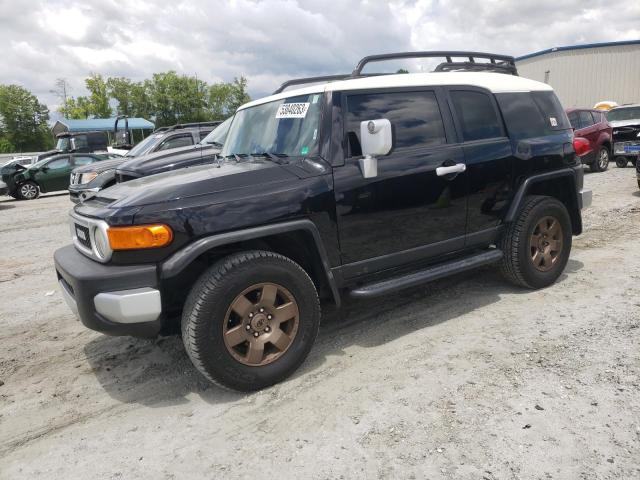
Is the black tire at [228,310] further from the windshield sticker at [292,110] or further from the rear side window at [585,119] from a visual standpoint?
the rear side window at [585,119]

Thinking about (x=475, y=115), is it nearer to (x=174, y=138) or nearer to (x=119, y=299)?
(x=119, y=299)

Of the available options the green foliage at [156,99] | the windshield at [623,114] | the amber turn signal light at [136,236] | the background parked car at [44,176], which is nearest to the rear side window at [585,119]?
the windshield at [623,114]

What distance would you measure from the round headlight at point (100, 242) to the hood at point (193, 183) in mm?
178

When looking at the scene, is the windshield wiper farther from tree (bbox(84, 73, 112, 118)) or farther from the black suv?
tree (bbox(84, 73, 112, 118))

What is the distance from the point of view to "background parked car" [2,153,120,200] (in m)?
15.9

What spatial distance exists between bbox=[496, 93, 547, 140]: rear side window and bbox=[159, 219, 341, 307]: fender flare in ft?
7.20

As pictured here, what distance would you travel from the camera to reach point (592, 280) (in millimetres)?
4750

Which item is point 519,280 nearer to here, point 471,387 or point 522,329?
point 522,329

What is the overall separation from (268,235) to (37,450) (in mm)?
1750

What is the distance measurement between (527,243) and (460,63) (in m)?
1.80

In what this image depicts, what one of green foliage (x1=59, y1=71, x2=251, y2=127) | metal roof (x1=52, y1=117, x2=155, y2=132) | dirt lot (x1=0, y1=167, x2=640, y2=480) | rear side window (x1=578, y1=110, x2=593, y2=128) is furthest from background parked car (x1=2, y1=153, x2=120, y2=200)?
green foliage (x1=59, y1=71, x2=251, y2=127)

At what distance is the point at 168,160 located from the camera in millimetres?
7332

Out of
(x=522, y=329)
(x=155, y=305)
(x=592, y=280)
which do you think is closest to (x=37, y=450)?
(x=155, y=305)

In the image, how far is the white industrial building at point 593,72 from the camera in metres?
29.4
